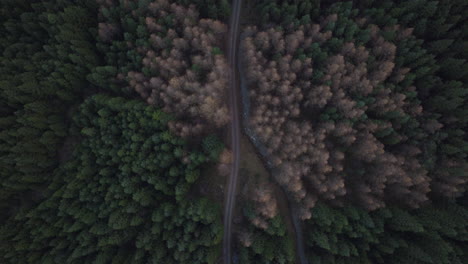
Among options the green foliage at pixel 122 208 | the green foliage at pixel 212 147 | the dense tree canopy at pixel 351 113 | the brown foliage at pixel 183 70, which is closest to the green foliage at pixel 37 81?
the green foliage at pixel 122 208

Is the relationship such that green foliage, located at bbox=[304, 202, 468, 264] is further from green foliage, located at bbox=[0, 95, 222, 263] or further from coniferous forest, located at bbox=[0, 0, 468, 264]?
green foliage, located at bbox=[0, 95, 222, 263]

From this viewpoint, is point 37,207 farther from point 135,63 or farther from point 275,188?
point 275,188

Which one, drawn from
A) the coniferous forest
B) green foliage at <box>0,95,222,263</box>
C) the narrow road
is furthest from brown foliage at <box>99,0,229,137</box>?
green foliage at <box>0,95,222,263</box>

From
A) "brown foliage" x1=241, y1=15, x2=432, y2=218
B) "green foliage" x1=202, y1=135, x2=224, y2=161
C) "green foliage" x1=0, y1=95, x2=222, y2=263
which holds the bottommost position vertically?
"green foliage" x1=0, y1=95, x2=222, y2=263

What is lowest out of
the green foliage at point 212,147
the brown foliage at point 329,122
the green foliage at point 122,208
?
the green foliage at point 122,208

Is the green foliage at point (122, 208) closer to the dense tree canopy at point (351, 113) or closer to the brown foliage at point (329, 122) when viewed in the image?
the brown foliage at point (329, 122)
